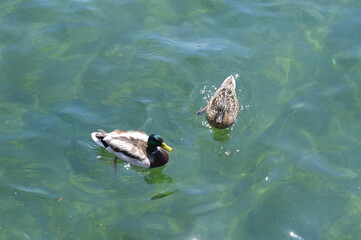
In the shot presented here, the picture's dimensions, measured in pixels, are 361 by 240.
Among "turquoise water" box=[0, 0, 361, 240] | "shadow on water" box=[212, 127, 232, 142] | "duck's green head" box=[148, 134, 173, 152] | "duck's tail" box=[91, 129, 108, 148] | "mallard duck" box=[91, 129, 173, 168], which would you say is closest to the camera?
"turquoise water" box=[0, 0, 361, 240]

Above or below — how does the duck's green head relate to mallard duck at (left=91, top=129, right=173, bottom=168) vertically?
above

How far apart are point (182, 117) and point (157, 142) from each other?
133 centimetres

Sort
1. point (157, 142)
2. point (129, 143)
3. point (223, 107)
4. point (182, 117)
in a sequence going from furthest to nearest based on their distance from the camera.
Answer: point (182, 117), point (223, 107), point (129, 143), point (157, 142)

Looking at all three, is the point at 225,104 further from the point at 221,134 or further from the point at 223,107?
the point at 221,134

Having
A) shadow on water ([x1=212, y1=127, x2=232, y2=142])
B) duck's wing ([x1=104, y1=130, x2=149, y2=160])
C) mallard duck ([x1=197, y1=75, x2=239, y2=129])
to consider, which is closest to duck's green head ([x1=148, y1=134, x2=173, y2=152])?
duck's wing ([x1=104, y1=130, x2=149, y2=160])

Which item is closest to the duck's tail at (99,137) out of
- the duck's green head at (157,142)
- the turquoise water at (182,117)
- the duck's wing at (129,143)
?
the duck's wing at (129,143)

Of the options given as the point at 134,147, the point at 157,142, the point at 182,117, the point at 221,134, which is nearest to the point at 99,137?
the point at 134,147

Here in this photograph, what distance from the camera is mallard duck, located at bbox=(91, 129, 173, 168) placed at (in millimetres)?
10836

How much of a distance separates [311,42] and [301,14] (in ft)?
3.66

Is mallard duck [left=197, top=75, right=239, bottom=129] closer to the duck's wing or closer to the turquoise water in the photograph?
the turquoise water

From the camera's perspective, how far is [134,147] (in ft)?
35.8

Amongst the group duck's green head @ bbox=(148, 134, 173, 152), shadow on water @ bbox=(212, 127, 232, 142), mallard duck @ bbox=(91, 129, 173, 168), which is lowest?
shadow on water @ bbox=(212, 127, 232, 142)

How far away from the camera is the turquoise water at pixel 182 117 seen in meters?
10.1

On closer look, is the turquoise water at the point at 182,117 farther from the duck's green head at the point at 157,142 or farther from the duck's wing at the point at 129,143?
the duck's green head at the point at 157,142
